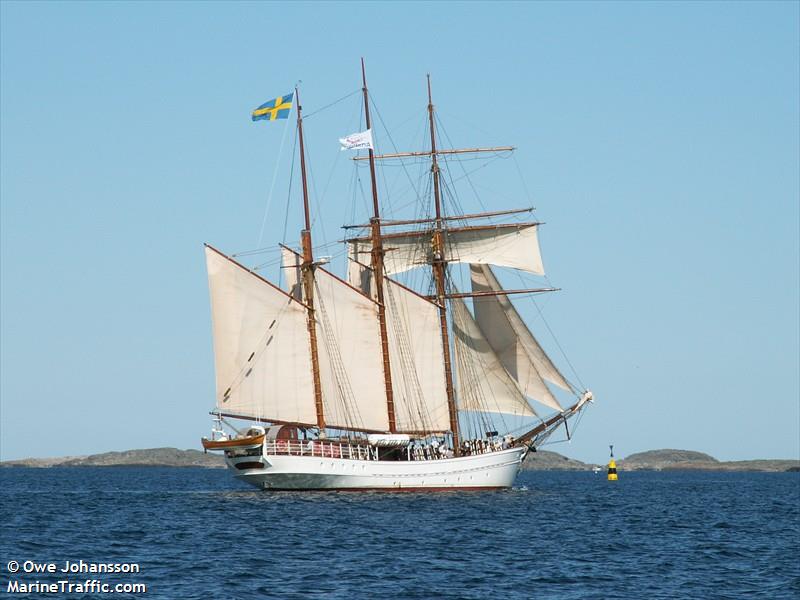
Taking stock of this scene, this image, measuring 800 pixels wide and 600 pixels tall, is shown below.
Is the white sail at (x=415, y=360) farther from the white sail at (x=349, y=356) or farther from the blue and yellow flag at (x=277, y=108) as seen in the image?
the blue and yellow flag at (x=277, y=108)

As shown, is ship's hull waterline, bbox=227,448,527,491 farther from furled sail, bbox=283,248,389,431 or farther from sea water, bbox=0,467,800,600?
furled sail, bbox=283,248,389,431

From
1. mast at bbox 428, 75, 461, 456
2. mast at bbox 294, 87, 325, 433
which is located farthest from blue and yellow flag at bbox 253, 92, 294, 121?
mast at bbox 428, 75, 461, 456

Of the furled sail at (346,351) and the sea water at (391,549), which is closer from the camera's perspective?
the sea water at (391,549)

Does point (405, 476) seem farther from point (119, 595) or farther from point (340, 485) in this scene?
point (119, 595)

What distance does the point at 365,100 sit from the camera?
8731 cm

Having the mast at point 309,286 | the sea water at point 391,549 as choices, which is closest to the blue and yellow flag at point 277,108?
the mast at point 309,286

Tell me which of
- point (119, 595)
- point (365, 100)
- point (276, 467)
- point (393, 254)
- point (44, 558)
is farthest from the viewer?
point (393, 254)

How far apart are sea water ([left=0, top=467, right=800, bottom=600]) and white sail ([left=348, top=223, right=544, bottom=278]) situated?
20552 millimetres

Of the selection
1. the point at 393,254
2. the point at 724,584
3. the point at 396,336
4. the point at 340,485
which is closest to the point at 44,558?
the point at 724,584

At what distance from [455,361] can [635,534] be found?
105ft

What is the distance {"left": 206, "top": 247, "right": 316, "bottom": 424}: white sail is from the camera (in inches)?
3147

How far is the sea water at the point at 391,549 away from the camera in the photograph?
4103 cm

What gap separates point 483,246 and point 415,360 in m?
10.6

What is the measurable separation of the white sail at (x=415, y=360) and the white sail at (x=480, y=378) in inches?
74.6
